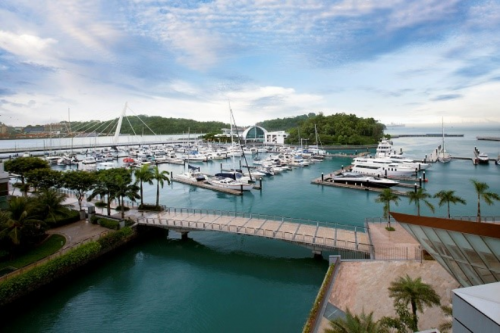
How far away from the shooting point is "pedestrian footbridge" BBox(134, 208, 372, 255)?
80.5 feet

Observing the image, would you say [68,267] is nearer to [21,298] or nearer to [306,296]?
[21,298]

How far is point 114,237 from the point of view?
91.0 ft

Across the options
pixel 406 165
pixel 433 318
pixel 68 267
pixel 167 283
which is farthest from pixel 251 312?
pixel 406 165

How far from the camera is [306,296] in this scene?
2084 centimetres

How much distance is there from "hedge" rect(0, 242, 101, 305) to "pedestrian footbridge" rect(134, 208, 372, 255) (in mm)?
6547

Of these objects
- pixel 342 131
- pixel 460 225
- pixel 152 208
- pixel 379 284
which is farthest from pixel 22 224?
pixel 342 131

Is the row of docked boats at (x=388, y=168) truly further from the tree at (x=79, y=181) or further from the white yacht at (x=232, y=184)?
the tree at (x=79, y=181)

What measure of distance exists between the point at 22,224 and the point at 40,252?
2718mm

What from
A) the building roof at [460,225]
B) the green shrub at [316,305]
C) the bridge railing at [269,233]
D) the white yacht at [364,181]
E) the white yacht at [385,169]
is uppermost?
the building roof at [460,225]

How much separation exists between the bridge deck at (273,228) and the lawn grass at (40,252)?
7.32 metres

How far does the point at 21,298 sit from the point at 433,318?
25.5 meters

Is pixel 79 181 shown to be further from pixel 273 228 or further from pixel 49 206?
pixel 273 228

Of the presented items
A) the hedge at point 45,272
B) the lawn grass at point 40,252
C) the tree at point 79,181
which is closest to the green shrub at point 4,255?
the lawn grass at point 40,252

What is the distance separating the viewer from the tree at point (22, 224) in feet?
74.0
